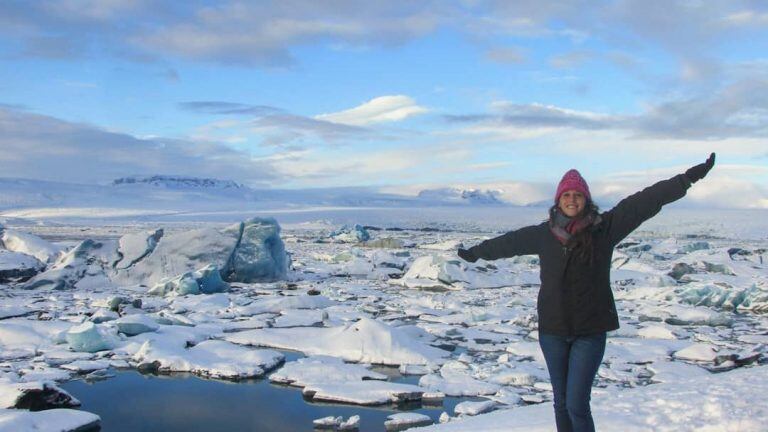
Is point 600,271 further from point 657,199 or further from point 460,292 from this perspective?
point 460,292

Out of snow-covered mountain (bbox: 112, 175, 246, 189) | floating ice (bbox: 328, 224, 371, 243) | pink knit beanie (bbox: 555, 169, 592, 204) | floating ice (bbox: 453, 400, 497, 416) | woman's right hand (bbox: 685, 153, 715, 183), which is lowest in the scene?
floating ice (bbox: 328, 224, 371, 243)

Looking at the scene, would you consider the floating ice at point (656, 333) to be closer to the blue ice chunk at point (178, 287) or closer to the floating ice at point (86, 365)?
the floating ice at point (86, 365)

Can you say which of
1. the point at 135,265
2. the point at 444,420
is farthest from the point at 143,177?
the point at 444,420

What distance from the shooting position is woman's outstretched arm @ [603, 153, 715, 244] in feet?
8.98

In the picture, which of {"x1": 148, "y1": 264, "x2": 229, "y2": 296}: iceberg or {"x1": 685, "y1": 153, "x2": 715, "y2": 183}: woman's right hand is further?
{"x1": 148, "y1": 264, "x2": 229, "y2": 296}: iceberg

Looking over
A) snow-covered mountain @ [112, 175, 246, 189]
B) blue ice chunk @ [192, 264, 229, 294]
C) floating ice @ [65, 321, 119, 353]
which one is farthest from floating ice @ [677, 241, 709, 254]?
snow-covered mountain @ [112, 175, 246, 189]

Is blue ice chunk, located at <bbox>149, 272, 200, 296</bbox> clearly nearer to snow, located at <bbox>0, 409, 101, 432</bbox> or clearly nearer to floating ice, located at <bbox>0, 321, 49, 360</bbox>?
floating ice, located at <bbox>0, 321, 49, 360</bbox>

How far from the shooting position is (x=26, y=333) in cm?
736

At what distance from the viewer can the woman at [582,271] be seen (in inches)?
109

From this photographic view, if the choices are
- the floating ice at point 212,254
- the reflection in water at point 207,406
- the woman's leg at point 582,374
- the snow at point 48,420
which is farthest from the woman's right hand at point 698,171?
the floating ice at point 212,254

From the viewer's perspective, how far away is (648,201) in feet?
9.07

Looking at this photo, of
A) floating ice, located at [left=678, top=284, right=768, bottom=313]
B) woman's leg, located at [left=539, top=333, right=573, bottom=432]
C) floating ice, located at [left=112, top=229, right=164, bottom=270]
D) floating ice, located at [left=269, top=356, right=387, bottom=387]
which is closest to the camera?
woman's leg, located at [left=539, top=333, right=573, bottom=432]

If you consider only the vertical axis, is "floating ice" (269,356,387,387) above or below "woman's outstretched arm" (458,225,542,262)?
below

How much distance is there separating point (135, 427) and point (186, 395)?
32.2 inches
